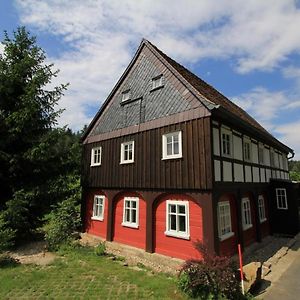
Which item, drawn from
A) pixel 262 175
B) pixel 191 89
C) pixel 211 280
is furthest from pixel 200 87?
pixel 211 280

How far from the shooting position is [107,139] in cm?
1534

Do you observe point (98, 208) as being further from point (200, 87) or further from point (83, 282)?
point (200, 87)

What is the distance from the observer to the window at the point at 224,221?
10.6m

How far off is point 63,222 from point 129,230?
388cm

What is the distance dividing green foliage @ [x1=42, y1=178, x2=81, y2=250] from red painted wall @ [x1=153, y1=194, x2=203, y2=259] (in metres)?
5.11

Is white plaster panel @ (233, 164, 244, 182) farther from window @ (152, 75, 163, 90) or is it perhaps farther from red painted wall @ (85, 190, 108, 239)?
red painted wall @ (85, 190, 108, 239)

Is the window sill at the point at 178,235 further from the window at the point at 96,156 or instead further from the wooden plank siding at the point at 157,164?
the window at the point at 96,156

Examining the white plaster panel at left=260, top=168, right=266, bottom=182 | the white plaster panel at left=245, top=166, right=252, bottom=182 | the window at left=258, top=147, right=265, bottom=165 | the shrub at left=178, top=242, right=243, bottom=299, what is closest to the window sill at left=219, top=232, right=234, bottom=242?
the shrub at left=178, top=242, right=243, bottom=299

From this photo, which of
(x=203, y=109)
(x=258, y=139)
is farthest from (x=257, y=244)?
(x=203, y=109)

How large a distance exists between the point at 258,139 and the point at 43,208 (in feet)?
42.3

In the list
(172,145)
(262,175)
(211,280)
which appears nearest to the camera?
(211,280)

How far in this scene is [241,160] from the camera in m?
12.6

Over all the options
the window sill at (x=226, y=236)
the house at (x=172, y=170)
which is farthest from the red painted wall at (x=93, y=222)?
the window sill at (x=226, y=236)

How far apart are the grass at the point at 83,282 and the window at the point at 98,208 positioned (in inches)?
174
